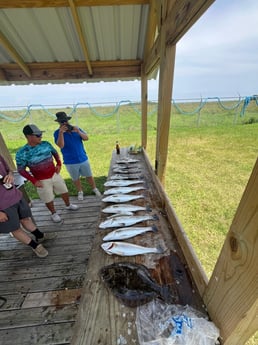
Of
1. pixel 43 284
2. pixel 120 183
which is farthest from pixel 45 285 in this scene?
pixel 120 183

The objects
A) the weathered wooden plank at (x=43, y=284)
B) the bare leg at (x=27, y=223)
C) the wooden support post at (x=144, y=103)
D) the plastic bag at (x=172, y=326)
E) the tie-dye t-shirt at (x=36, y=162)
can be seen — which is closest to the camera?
the plastic bag at (x=172, y=326)

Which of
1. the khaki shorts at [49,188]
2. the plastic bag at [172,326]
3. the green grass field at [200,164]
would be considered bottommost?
the green grass field at [200,164]

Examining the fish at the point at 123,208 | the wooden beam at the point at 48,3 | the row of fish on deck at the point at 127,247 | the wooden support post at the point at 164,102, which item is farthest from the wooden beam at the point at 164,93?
the fish at the point at 123,208

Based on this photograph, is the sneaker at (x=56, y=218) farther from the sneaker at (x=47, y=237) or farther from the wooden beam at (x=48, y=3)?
the wooden beam at (x=48, y=3)

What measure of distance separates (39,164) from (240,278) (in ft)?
9.32

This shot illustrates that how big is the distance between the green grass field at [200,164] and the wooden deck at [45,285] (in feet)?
5.29

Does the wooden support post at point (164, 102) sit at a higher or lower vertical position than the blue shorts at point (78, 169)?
higher

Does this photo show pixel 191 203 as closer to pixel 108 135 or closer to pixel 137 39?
pixel 137 39

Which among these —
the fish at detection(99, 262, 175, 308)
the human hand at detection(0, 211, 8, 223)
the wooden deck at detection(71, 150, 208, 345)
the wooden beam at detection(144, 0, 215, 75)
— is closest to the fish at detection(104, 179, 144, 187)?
the wooden deck at detection(71, 150, 208, 345)

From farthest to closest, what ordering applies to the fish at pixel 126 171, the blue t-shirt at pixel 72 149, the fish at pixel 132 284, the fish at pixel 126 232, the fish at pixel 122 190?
the blue t-shirt at pixel 72 149, the fish at pixel 126 171, the fish at pixel 122 190, the fish at pixel 126 232, the fish at pixel 132 284

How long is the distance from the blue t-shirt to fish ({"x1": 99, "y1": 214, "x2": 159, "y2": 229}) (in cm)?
210

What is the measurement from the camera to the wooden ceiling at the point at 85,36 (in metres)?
2.08

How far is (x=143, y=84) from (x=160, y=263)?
157 inches

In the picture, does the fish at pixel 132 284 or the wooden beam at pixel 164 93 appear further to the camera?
the wooden beam at pixel 164 93
